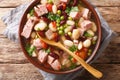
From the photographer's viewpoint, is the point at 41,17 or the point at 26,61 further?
the point at 26,61

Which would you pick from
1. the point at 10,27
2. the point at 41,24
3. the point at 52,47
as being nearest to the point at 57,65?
the point at 52,47

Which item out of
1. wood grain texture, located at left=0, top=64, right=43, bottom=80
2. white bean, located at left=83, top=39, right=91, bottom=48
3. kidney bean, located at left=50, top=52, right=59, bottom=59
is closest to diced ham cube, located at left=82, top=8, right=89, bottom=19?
white bean, located at left=83, top=39, right=91, bottom=48

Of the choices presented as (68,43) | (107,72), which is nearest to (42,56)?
(68,43)

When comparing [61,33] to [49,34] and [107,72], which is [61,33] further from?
[107,72]

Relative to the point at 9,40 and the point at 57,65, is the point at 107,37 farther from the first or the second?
the point at 9,40

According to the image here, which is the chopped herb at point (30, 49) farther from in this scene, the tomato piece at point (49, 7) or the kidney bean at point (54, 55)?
the tomato piece at point (49, 7)

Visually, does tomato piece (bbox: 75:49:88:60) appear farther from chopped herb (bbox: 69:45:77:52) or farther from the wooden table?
the wooden table
